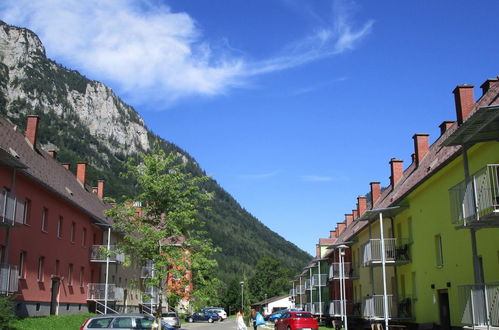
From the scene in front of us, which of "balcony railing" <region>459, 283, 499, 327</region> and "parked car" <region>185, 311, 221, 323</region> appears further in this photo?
"parked car" <region>185, 311, 221, 323</region>

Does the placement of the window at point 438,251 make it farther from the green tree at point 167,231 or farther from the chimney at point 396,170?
the chimney at point 396,170

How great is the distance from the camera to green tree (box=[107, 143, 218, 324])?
19297 mm

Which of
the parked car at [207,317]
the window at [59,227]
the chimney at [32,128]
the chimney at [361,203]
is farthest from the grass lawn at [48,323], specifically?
the parked car at [207,317]

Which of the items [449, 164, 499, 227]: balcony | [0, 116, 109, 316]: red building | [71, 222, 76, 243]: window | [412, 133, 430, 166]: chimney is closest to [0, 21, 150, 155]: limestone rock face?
[0, 116, 109, 316]: red building

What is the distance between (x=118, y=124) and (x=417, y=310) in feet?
504

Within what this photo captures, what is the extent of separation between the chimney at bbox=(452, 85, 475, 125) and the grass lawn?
20857mm

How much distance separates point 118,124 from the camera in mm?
169375

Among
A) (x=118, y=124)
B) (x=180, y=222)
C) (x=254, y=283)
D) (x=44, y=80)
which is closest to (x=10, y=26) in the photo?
(x=44, y=80)

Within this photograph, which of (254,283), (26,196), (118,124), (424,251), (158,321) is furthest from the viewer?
(118,124)

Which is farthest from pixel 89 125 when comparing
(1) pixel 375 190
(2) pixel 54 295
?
(1) pixel 375 190

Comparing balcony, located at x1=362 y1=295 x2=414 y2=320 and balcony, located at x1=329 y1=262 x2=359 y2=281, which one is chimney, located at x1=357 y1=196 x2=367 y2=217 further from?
balcony, located at x1=362 y1=295 x2=414 y2=320

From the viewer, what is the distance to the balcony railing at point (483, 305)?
13.2m

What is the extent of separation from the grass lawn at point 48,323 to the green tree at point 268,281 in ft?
293

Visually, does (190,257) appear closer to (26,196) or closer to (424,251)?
(424,251)
